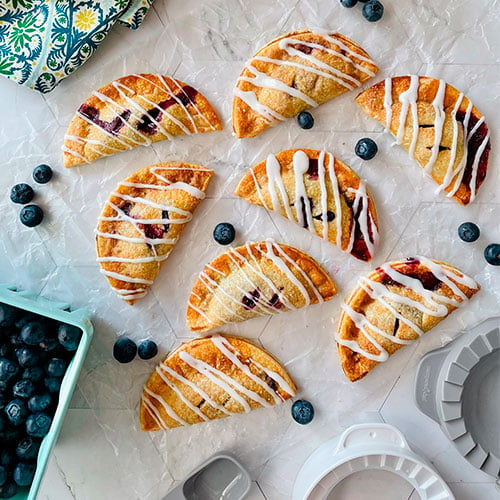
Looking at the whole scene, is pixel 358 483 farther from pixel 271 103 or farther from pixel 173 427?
pixel 271 103

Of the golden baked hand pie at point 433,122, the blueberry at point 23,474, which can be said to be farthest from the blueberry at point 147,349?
the golden baked hand pie at point 433,122

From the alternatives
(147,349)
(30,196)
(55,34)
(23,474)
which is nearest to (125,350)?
(147,349)

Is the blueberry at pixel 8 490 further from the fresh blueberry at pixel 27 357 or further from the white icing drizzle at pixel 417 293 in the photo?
the white icing drizzle at pixel 417 293

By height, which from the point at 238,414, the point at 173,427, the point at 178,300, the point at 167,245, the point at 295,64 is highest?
the point at 295,64

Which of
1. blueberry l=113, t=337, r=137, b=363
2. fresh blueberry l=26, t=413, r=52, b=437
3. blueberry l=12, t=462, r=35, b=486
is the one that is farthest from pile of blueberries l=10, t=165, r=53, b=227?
blueberry l=12, t=462, r=35, b=486

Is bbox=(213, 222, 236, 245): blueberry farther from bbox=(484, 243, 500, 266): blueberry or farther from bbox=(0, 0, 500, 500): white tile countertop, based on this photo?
bbox=(484, 243, 500, 266): blueberry

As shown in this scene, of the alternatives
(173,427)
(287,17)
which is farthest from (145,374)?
(287,17)

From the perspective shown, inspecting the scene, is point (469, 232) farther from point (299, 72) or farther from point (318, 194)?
point (299, 72)
